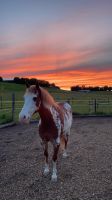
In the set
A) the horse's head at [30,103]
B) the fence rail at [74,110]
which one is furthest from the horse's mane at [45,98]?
the fence rail at [74,110]

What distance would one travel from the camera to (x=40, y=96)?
22.1ft

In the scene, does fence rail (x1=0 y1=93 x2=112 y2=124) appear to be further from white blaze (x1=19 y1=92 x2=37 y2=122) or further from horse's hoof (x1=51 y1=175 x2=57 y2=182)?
white blaze (x1=19 y1=92 x2=37 y2=122)

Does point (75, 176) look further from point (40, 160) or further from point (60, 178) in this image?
point (40, 160)

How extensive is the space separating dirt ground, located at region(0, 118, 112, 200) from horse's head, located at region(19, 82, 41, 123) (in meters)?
1.53

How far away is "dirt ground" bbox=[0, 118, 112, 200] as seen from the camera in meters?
6.18

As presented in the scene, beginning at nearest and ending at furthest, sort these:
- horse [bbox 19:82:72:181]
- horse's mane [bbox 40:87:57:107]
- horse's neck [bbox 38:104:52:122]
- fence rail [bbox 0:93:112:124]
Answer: horse [bbox 19:82:72:181] < horse's mane [bbox 40:87:57:107] < horse's neck [bbox 38:104:52:122] < fence rail [bbox 0:93:112:124]

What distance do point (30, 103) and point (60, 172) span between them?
7.33ft

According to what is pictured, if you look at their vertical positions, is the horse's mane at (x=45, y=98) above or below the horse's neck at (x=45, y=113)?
above

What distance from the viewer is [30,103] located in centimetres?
644

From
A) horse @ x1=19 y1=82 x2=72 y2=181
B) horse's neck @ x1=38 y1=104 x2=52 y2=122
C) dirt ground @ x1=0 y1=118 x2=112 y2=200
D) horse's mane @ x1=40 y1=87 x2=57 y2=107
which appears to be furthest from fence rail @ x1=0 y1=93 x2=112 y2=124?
horse's mane @ x1=40 y1=87 x2=57 y2=107

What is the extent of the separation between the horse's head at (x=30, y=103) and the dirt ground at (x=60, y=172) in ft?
5.01

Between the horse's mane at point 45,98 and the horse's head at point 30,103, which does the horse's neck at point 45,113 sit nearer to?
the horse's mane at point 45,98

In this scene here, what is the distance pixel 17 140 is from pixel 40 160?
12.4 ft

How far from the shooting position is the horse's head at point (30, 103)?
6.27 metres
